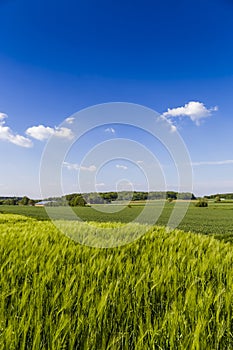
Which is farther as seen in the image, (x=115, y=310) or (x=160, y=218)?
(x=160, y=218)

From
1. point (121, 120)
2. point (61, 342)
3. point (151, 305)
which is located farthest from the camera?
point (121, 120)

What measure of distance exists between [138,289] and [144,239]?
9.41 ft

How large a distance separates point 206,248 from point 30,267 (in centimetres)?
275

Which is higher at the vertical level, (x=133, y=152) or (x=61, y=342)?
(x=133, y=152)

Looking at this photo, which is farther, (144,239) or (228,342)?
(144,239)

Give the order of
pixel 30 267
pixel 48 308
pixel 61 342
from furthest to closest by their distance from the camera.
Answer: pixel 30 267, pixel 48 308, pixel 61 342

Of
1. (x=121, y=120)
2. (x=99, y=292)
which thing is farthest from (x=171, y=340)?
(x=121, y=120)

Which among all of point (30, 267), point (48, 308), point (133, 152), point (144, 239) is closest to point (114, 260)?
point (30, 267)

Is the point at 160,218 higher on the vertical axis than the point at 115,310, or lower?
lower

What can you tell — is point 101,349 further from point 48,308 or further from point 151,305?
point 151,305

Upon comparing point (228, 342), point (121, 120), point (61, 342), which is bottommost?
point (228, 342)

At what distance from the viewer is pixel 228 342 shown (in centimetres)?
167

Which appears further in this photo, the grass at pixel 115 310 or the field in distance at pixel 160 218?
the field in distance at pixel 160 218

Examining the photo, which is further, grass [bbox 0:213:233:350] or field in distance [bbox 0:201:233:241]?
field in distance [bbox 0:201:233:241]
